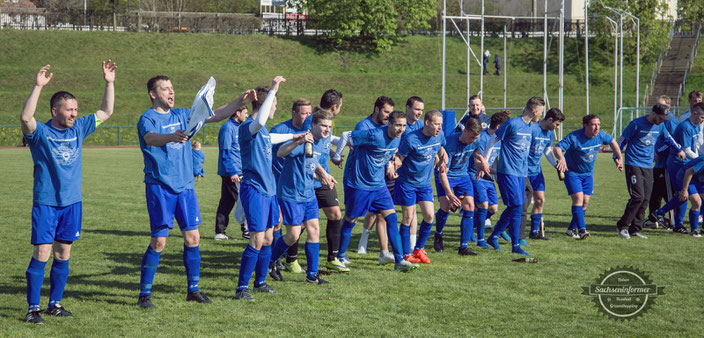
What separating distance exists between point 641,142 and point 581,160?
4.04 feet

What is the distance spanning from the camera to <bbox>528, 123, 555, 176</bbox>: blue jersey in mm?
10117

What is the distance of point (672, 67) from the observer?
49.6 meters

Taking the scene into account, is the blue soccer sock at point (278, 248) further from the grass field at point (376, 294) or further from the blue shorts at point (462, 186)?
the blue shorts at point (462, 186)

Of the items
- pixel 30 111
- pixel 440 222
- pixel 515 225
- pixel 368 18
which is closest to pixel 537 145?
pixel 515 225

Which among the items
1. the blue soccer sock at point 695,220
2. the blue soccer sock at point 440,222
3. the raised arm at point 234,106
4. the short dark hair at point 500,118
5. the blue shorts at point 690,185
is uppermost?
the raised arm at point 234,106

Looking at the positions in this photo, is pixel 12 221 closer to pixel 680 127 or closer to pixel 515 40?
pixel 680 127

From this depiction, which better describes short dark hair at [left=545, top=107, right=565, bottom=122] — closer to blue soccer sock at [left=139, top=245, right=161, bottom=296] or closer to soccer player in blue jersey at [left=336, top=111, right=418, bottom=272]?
soccer player in blue jersey at [left=336, top=111, right=418, bottom=272]

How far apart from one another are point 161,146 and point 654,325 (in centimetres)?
456

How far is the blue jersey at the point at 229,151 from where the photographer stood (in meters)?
9.77

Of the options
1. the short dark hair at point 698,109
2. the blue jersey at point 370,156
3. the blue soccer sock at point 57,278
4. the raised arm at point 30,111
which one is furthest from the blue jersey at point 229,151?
the short dark hair at point 698,109

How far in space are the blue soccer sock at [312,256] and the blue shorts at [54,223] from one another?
94.5 inches

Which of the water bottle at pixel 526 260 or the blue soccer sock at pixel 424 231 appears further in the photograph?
the blue soccer sock at pixel 424 231

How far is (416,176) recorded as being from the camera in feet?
28.1

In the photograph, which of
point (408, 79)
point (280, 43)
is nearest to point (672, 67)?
point (408, 79)
